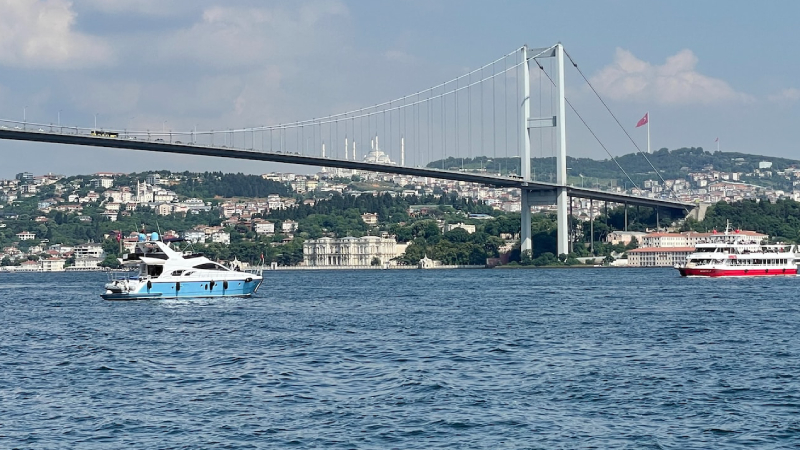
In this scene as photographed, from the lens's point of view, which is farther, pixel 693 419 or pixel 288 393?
pixel 288 393

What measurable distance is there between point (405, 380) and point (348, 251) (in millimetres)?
123091

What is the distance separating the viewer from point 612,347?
67.7ft

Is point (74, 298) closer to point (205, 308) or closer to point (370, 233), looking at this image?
point (205, 308)

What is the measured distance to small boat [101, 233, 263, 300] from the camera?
36.0 m

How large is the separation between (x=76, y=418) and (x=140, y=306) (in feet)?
65.7

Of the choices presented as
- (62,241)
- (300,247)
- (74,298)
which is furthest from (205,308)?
(62,241)

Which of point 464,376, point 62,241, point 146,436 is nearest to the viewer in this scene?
point 146,436

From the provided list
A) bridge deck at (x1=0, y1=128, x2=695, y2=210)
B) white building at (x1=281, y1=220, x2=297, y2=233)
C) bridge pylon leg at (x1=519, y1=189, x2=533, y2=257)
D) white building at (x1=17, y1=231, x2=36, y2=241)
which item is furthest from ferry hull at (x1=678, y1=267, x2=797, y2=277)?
white building at (x1=17, y1=231, x2=36, y2=241)

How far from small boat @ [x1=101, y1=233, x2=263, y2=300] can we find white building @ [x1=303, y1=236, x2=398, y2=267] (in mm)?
98024

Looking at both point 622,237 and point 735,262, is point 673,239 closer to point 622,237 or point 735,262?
point 622,237

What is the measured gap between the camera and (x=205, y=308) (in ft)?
107

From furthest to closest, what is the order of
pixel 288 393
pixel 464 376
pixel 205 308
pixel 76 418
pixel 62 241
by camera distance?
1. pixel 62 241
2. pixel 205 308
3. pixel 464 376
4. pixel 288 393
5. pixel 76 418

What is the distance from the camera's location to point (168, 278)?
36.1 m

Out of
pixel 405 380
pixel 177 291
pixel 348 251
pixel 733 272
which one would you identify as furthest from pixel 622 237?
pixel 405 380
